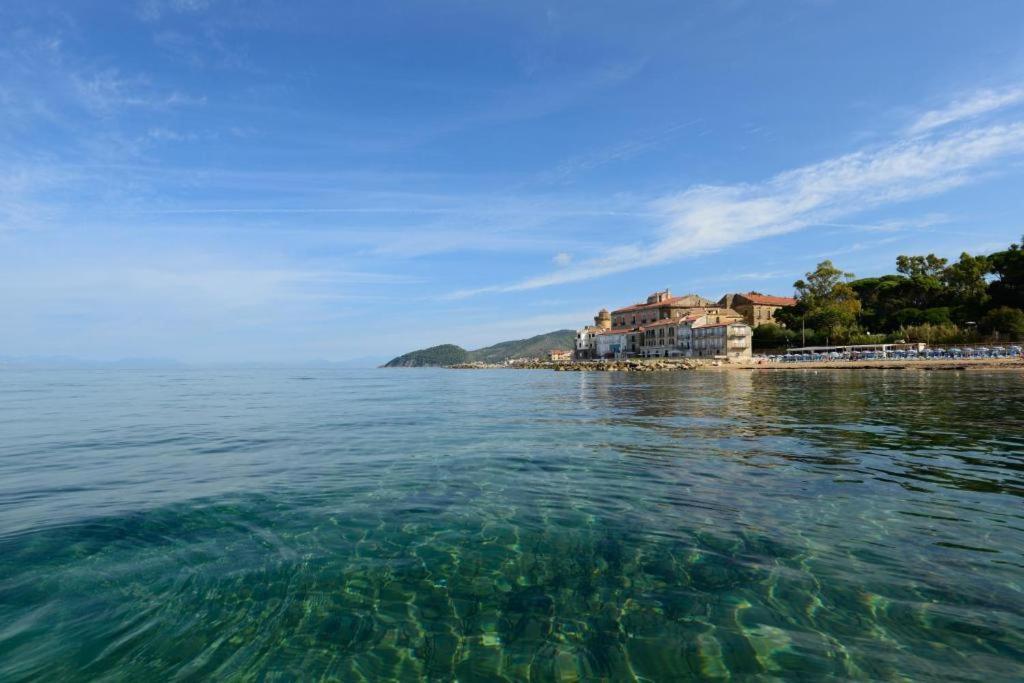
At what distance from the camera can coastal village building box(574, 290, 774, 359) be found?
4715 inches

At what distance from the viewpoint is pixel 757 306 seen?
148 metres

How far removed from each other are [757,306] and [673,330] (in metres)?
27.8

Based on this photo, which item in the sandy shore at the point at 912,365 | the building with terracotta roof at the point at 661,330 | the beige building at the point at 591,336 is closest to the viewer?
the sandy shore at the point at 912,365

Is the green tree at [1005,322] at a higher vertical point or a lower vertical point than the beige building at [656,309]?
lower

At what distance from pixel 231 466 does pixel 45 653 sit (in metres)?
9.12

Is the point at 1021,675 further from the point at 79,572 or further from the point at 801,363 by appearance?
the point at 801,363

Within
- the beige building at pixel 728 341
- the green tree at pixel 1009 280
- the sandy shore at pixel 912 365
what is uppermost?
the green tree at pixel 1009 280

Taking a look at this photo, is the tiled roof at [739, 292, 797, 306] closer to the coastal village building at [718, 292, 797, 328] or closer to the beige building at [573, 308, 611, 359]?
the coastal village building at [718, 292, 797, 328]

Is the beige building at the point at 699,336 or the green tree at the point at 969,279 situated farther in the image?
the beige building at the point at 699,336

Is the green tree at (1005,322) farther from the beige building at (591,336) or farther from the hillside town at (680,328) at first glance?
the beige building at (591,336)

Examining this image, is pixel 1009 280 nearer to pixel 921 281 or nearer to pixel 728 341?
pixel 921 281

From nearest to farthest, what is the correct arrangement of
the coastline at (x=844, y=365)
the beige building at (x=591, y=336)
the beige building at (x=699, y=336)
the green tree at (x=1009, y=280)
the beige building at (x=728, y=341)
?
the coastline at (x=844, y=365) < the green tree at (x=1009, y=280) < the beige building at (x=728, y=341) < the beige building at (x=699, y=336) < the beige building at (x=591, y=336)

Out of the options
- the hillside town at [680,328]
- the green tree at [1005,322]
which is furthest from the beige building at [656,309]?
the green tree at [1005,322]

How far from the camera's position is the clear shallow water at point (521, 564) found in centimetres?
493
